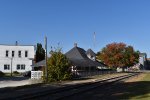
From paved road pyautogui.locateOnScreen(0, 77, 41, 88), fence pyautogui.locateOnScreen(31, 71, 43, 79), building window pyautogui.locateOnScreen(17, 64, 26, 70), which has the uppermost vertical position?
building window pyautogui.locateOnScreen(17, 64, 26, 70)

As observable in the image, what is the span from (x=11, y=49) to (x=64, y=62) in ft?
143

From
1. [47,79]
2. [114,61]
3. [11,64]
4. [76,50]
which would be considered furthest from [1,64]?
[47,79]

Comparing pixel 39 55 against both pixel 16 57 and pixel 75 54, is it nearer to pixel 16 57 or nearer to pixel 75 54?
pixel 16 57

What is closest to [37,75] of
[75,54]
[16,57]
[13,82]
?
[13,82]

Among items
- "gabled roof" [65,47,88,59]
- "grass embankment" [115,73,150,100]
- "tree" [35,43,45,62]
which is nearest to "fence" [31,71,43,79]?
"grass embankment" [115,73,150,100]

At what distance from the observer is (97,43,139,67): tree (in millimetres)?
111575

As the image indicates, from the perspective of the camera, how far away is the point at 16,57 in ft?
297

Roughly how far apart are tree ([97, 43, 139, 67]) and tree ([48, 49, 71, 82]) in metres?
62.3

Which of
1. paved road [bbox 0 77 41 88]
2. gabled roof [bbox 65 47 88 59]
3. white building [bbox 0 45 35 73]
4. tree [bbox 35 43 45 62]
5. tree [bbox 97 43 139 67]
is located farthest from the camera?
tree [bbox 97 43 139 67]

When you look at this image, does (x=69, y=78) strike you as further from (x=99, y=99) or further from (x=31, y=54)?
(x=31, y=54)

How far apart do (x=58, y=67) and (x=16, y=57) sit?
4363 cm

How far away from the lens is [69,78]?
1955 inches

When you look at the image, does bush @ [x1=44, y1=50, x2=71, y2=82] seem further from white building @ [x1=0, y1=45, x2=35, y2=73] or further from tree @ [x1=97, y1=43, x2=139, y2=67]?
tree @ [x1=97, y1=43, x2=139, y2=67]

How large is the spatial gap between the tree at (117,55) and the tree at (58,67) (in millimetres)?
62326
